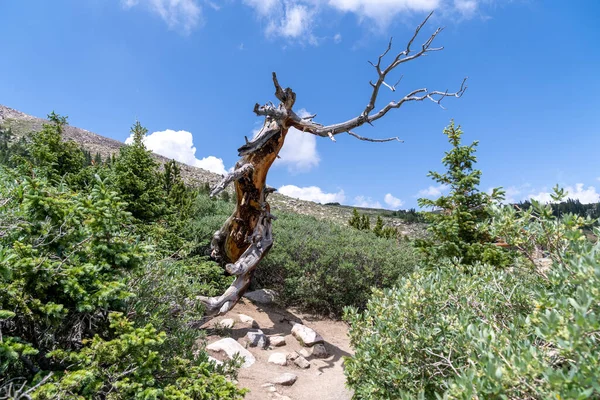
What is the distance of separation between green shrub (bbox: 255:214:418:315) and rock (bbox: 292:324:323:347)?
181 cm

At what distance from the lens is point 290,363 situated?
6.62 m

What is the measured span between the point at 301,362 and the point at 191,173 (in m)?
51.5

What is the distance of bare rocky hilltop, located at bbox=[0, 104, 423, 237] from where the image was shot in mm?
44894

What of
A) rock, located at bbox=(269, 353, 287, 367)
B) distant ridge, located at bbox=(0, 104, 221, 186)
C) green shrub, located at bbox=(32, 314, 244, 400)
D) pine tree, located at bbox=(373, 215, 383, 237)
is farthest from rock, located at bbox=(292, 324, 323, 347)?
distant ridge, located at bbox=(0, 104, 221, 186)

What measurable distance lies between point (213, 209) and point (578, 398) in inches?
601

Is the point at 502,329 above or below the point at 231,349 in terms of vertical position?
above

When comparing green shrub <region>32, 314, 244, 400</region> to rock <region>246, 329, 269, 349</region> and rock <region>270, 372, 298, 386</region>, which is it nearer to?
rock <region>270, 372, 298, 386</region>

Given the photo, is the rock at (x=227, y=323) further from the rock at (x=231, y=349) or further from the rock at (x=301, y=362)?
the rock at (x=301, y=362)

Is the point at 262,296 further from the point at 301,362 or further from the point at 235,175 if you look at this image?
the point at 235,175

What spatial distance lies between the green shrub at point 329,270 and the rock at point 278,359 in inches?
113

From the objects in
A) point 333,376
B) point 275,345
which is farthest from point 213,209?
point 333,376

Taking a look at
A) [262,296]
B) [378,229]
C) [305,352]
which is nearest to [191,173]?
[378,229]

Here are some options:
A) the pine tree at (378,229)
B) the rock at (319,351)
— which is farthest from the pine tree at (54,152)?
the pine tree at (378,229)

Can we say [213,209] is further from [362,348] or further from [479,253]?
[362,348]
